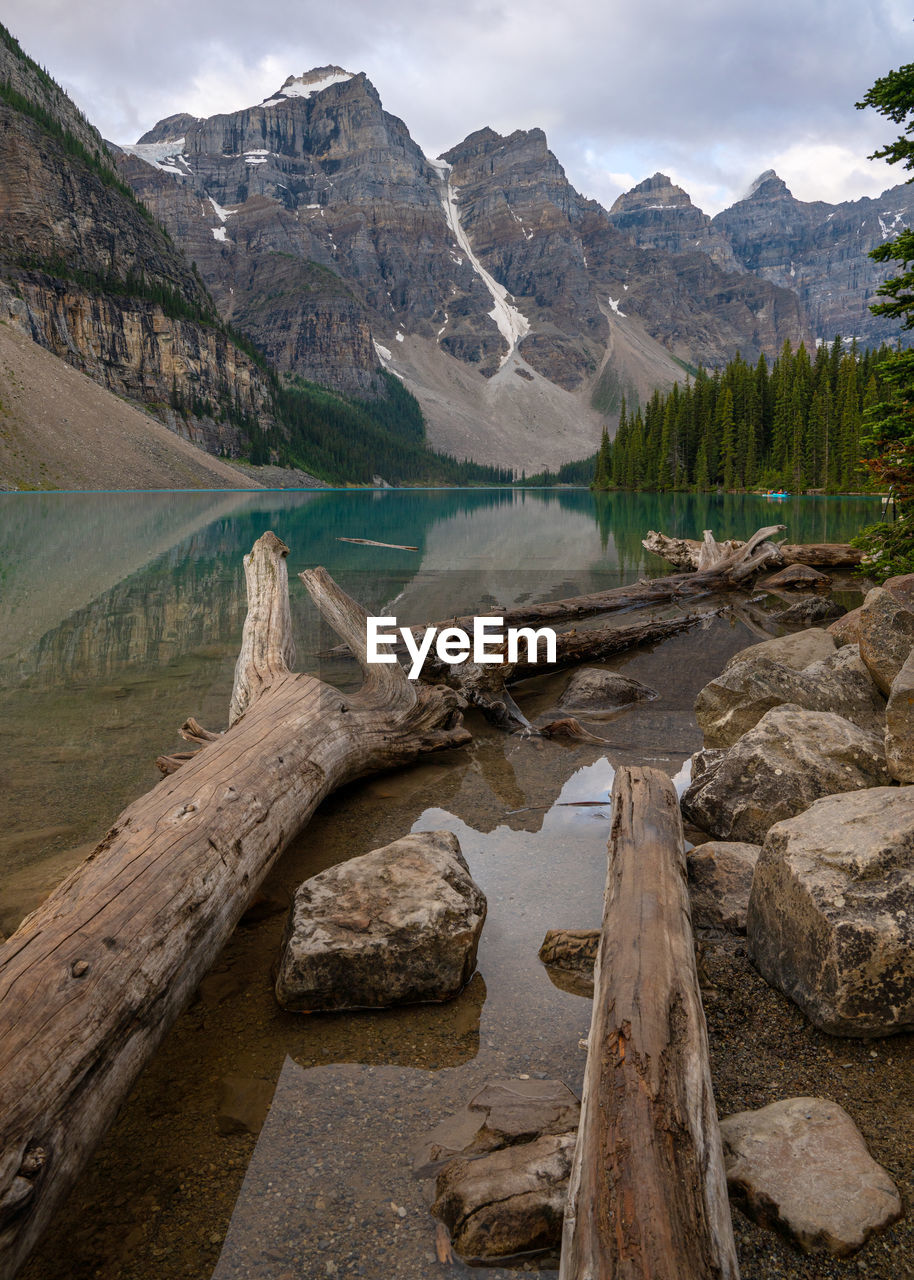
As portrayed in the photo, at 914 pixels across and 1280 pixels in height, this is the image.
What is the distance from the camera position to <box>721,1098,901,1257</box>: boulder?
2.38 m

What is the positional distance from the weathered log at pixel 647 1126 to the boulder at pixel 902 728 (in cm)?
254

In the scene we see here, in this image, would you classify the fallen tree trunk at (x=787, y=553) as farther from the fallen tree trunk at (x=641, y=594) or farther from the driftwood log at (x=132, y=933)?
the driftwood log at (x=132, y=933)

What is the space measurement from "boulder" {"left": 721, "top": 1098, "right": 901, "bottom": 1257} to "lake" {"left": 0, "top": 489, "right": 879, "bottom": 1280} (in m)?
0.82

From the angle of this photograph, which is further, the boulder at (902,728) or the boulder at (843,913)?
the boulder at (902,728)

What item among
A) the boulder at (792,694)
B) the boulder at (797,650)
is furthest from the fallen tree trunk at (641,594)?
the boulder at (792,694)

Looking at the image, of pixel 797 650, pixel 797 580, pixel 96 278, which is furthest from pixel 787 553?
pixel 96 278

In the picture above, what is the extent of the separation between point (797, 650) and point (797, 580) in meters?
11.0

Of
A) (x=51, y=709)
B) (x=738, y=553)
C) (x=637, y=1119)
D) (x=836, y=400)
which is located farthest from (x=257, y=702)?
(x=836, y=400)

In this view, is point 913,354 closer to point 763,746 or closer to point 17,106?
point 763,746

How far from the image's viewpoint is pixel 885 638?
24.1ft

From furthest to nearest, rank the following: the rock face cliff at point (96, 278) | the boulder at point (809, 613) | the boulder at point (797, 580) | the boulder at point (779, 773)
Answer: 1. the rock face cliff at point (96, 278)
2. the boulder at point (797, 580)
3. the boulder at point (809, 613)
4. the boulder at point (779, 773)

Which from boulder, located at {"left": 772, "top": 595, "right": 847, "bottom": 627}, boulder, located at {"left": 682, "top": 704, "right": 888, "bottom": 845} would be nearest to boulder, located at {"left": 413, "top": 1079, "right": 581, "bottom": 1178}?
boulder, located at {"left": 682, "top": 704, "right": 888, "bottom": 845}

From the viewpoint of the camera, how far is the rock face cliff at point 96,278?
11650 cm

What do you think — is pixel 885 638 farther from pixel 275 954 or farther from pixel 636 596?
pixel 636 596
